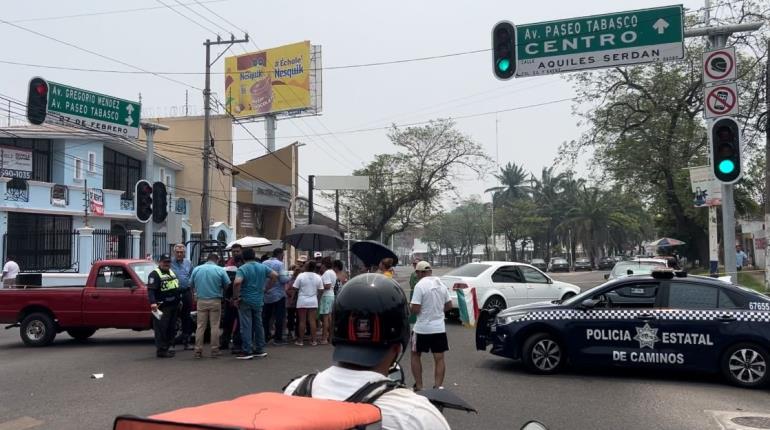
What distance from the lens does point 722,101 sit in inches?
453

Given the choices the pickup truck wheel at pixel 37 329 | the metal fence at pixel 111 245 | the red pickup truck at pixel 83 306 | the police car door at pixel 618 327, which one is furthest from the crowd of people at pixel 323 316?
the metal fence at pixel 111 245

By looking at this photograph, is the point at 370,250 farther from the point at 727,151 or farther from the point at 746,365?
the point at 727,151

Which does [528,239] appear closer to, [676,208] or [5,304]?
[676,208]

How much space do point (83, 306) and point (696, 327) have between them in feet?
34.5

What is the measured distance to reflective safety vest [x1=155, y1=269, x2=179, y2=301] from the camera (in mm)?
11406

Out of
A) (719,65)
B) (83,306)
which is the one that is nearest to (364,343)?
(719,65)

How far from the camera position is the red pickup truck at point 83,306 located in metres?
13.0

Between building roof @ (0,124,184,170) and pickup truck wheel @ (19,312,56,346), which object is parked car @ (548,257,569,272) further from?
pickup truck wheel @ (19,312,56,346)

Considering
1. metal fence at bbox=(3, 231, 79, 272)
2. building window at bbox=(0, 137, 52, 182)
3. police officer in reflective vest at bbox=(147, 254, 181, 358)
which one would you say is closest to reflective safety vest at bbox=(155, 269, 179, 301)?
police officer in reflective vest at bbox=(147, 254, 181, 358)

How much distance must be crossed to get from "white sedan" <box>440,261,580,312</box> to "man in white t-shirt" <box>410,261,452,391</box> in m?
8.04

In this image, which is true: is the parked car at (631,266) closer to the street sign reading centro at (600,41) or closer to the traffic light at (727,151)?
the street sign reading centro at (600,41)

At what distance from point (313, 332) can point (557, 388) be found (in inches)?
216

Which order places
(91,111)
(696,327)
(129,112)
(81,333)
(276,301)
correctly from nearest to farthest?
1. (696,327)
2. (276,301)
3. (81,333)
4. (91,111)
5. (129,112)

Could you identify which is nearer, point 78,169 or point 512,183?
point 78,169
